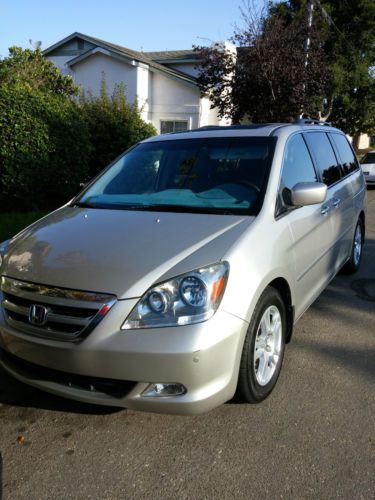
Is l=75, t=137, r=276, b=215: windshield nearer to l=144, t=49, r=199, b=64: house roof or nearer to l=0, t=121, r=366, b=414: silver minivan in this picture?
l=0, t=121, r=366, b=414: silver minivan

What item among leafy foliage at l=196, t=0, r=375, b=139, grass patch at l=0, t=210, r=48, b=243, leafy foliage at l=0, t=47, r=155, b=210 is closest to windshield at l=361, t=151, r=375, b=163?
leafy foliage at l=196, t=0, r=375, b=139

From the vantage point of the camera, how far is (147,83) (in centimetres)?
2083

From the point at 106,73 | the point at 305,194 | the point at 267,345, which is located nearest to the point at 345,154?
the point at 305,194

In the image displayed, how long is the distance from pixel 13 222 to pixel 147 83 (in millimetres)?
15094

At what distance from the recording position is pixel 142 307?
2.45m

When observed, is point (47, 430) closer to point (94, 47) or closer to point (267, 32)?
point (267, 32)

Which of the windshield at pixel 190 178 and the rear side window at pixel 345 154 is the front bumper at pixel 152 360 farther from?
the rear side window at pixel 345 154

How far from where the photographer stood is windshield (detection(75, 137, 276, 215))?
11.1ft

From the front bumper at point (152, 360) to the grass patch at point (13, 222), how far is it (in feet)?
14.9

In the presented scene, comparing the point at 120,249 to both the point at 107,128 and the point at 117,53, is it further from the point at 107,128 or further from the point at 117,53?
the point at 117,53

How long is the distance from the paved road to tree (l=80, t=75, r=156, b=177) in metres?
8.73

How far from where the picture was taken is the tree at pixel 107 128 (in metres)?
11.3

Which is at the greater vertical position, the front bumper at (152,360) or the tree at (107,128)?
the tree at (107,128)

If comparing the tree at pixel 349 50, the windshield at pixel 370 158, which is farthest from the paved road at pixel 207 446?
the tree at pixel 349 50
